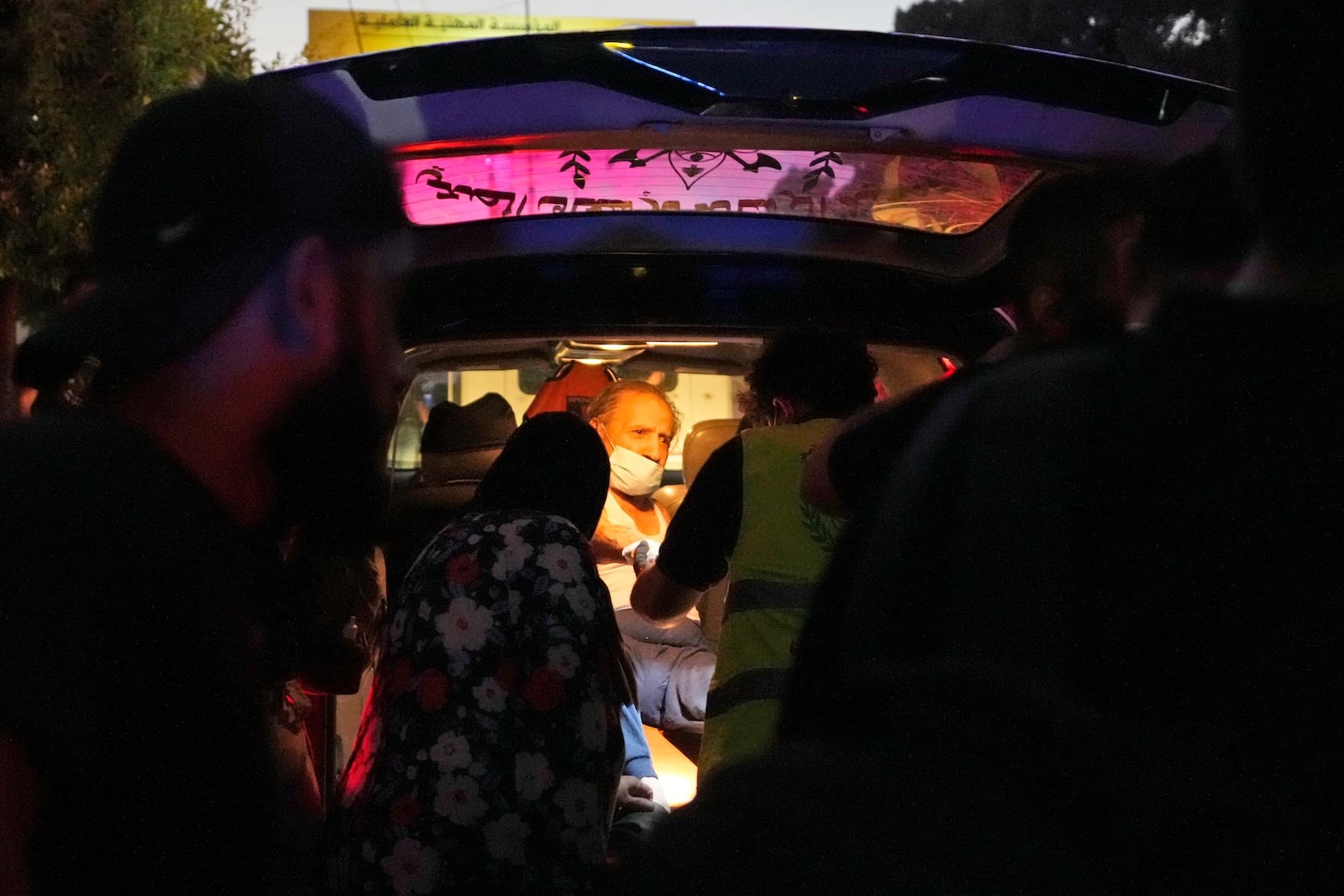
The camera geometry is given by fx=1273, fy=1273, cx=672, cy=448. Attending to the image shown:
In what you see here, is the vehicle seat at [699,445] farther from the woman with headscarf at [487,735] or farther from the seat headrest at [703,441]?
the woman with headscarf at [487,735]

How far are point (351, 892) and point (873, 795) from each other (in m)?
1.32

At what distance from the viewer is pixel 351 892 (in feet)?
6.49

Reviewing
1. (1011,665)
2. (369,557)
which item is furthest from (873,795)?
(369,557)

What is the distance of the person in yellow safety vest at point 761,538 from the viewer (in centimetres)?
258

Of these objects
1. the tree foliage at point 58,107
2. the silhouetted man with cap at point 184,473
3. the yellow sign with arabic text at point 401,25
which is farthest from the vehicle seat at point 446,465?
the yellow sign with arabic text at point 401,25

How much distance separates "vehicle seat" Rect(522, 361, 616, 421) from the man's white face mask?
242mm

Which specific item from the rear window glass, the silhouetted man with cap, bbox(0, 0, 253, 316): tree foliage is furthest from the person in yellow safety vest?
bbox(0, 0, 253, 316): tree foliage

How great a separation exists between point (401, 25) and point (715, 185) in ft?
78.8

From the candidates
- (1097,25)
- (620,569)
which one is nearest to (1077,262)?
(620,569)

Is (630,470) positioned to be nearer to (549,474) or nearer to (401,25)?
(549,474)

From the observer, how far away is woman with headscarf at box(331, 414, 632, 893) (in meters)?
2.00

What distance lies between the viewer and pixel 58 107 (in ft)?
24.6

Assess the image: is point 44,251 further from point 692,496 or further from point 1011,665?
point 1011,665

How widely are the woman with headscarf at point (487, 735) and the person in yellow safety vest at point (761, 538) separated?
43 centimetres
